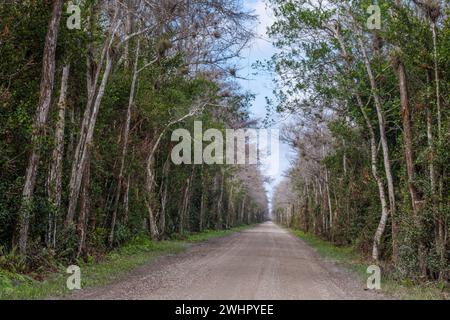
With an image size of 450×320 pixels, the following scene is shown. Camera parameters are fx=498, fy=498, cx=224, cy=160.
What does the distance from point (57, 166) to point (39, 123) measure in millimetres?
2094

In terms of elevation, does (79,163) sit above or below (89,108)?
below

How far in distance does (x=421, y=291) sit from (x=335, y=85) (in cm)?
1102

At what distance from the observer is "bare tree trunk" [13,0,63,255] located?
12.1 m

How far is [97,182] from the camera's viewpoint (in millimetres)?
18391

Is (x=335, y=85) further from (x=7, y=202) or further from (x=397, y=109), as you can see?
(x=7, y=202)

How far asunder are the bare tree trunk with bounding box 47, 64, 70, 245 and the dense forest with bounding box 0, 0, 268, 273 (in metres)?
0.03

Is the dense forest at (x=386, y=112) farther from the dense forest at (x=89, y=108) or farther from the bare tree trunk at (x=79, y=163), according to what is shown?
the bare tree trunk at (x=79, y=163)

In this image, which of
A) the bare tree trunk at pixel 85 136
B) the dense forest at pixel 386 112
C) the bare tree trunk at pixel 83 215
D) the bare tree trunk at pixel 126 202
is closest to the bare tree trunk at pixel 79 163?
the bare tree trunk at pixel 85 136

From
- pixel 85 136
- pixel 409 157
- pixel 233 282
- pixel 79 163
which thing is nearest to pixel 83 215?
pixel 79 163

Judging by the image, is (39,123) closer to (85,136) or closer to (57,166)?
(57,166)

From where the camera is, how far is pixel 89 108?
15.3 meters

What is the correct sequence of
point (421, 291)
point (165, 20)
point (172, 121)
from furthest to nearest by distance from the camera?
point (172, 121)
point (165, 20)
point (421, 291)

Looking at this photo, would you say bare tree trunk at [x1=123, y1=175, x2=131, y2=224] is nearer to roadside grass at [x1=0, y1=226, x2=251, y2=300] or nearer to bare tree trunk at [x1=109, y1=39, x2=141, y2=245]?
bare tree trunk at [x1=109, y1=39, x2=141, y2=245]

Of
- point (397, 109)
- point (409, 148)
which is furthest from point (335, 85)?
point (409, 148)
